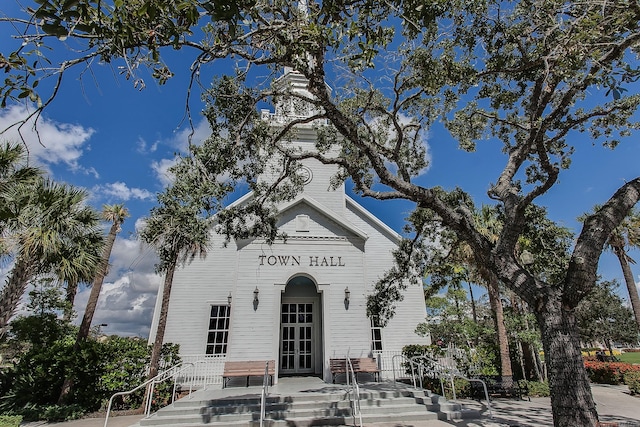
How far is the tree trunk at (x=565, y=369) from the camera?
4.50 m

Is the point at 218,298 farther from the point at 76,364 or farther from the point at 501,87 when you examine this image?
the point at 501,87

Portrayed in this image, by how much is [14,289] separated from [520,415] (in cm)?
1377

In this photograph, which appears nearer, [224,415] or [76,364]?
[224,415]

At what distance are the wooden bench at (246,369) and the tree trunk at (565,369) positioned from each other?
29.3ft

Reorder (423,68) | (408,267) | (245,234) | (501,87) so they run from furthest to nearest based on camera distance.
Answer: (408,267) < (245,234) < (501,87) < (423,68)

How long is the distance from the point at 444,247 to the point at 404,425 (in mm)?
5304

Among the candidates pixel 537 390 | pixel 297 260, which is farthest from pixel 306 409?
pixel 537 390

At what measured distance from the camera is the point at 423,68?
6.34m

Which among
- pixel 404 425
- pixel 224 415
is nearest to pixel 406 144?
pixel 404 425

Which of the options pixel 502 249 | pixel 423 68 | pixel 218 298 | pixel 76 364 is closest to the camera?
pixel 502 249

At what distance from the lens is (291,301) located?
48.1 ft

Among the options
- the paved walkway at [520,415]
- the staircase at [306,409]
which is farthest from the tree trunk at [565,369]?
the staircase at [306,409]

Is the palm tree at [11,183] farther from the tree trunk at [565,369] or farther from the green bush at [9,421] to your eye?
the tree trunk at [565,369]

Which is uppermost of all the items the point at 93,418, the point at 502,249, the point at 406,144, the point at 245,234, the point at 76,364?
the point at 406,144
